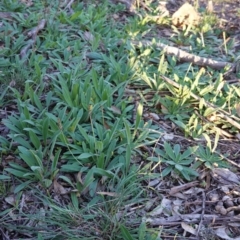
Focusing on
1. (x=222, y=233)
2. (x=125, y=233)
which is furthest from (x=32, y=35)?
(x=222, y=233)

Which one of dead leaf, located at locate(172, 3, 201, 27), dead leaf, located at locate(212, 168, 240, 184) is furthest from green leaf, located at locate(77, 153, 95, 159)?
dead leaf, located at locate(172, 3, 201, 27)

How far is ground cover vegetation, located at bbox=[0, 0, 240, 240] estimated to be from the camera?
1.98 meters

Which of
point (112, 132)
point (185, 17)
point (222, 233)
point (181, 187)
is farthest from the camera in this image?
point (185, 17)

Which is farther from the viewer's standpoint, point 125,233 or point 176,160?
point 176,160

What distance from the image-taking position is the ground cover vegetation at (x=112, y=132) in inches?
78.0

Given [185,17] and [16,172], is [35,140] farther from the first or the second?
[185,17]

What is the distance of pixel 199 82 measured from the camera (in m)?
2.91

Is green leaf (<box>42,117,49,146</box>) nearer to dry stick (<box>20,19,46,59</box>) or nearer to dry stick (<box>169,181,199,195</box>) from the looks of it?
dry stick (<box>169,181,199,195</box>)

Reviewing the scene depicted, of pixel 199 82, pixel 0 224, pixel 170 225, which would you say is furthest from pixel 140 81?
pixel 0 224

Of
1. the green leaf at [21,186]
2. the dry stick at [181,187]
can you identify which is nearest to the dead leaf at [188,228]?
the dry stick at [181,187]

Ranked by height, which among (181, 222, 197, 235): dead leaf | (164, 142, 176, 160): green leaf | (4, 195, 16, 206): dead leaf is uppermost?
(4, 195, 16, 206): dead leaf

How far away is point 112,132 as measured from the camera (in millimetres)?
2299

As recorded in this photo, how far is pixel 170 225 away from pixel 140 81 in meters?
1.15

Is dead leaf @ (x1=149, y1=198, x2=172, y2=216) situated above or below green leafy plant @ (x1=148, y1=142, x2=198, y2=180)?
below
